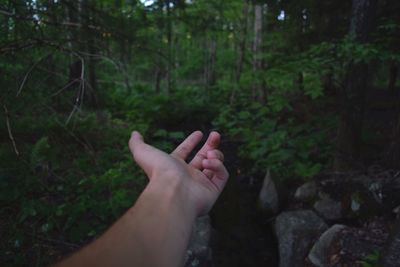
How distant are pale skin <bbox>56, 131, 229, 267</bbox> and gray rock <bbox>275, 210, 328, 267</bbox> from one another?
3665 millimetres

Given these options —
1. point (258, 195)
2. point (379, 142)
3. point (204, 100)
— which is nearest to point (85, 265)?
point (258, 195)

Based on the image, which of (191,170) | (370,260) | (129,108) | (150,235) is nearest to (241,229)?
(370,260)

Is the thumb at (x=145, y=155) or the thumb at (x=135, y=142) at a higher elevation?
the thumb at (x=135, y=142)

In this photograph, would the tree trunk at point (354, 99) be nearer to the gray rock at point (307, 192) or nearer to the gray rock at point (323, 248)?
the gray rock at point (307, 192)

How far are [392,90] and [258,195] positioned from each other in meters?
10.5

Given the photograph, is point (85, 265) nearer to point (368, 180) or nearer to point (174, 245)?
point (174, 245)

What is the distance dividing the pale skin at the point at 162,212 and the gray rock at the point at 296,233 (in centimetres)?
366

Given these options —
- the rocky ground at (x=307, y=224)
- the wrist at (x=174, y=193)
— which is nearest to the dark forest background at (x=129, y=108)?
the rocky ground at (x=307, y=224)

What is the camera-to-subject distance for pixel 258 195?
739 centimetres

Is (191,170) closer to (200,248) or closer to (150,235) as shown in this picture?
(150,235)

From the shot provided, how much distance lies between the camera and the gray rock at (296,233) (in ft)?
16.7

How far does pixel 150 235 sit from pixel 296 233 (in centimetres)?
459

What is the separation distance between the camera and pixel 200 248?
513cm

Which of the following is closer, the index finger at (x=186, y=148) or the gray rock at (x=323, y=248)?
the index finger at (x=186, y=148)
